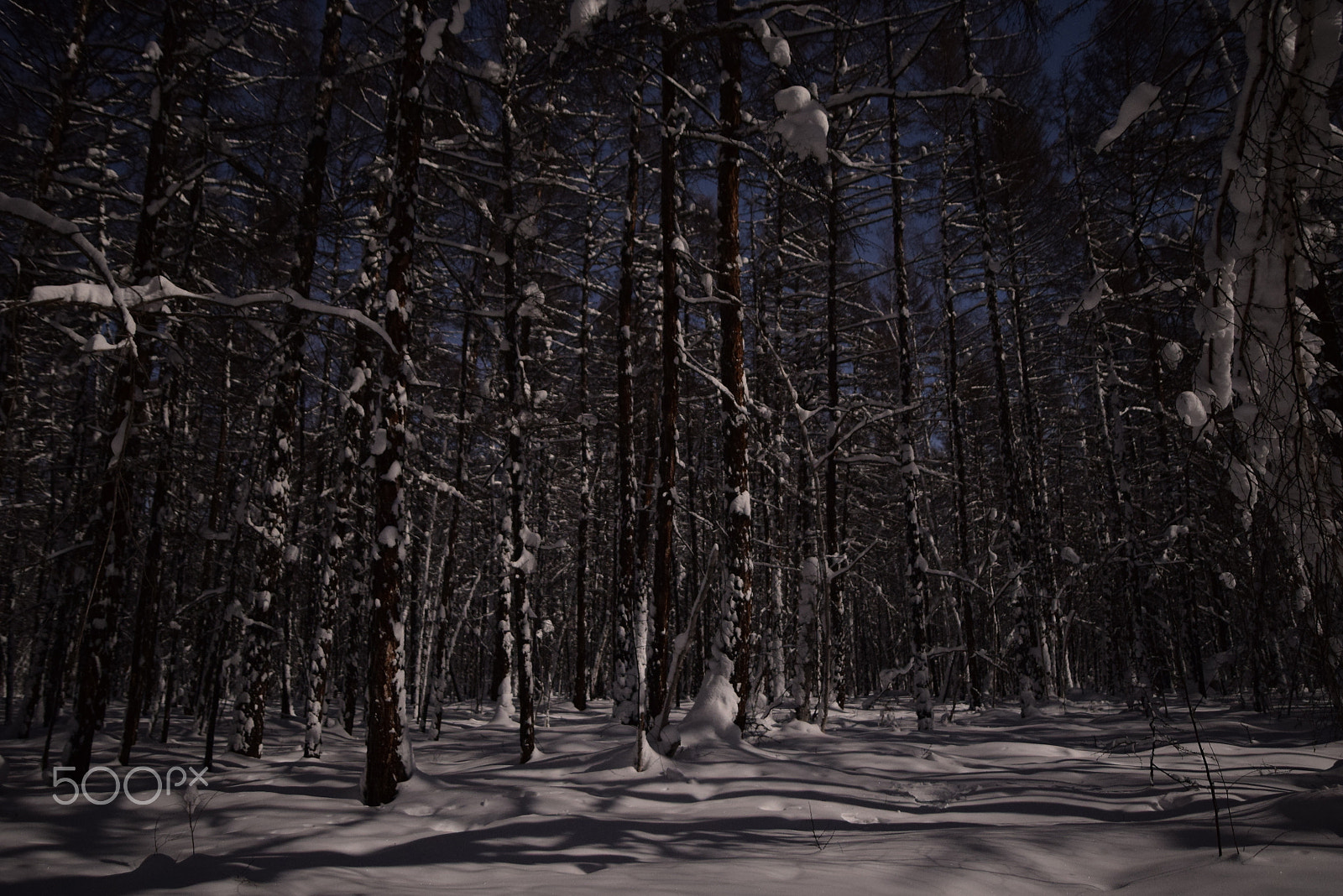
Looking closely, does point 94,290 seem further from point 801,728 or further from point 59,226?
point 801,728

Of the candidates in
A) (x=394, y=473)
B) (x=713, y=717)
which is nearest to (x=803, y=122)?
(x=394, y=473)

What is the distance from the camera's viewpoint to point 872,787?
593cm

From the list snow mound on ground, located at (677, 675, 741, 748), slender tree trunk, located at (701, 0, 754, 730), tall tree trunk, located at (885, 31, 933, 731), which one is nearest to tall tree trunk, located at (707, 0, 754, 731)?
slender tree trunk, located at (701, 0, 754, 730)

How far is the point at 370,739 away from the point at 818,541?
6.06 metres

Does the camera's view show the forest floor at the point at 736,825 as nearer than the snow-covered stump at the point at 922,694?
Yes

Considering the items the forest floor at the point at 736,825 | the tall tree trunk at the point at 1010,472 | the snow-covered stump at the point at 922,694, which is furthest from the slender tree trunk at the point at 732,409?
the tall tree trunk at the point at 1010,472

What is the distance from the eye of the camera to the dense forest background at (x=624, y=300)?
3057mm

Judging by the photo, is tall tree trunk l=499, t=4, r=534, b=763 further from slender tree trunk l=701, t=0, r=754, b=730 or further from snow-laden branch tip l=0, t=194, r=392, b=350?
snow-laden branch tip l=0, t=194, r=392, b=350

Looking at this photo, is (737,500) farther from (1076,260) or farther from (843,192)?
(1076,260)

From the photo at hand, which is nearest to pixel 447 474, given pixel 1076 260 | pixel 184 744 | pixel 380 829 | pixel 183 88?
pixel 184 744

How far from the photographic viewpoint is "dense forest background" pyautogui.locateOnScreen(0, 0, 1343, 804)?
120 inches

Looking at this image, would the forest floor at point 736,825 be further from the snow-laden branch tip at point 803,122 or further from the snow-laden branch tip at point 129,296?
the snow-laden branch tip at point 803,122

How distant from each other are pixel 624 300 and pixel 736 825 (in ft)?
28.7

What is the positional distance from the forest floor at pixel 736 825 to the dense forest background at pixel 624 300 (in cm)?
75
